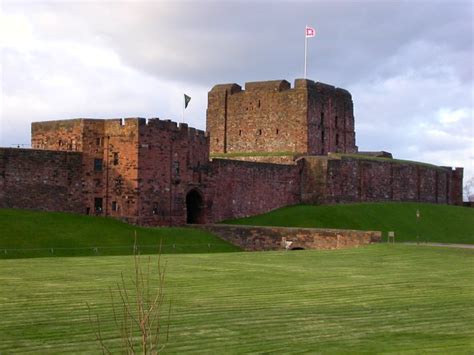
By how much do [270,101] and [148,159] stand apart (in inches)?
901

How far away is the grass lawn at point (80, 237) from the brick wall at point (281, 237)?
880mm

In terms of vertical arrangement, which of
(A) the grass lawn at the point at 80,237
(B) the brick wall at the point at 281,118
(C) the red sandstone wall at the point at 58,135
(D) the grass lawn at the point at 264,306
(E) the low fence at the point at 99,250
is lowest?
(D) the grass lawn at the point at 264,306

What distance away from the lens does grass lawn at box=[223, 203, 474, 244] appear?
168 ft

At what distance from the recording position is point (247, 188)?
52.3 metres

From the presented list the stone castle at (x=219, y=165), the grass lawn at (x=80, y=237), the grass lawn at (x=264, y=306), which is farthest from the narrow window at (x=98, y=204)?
the grass lawn at (x=264, y=306)

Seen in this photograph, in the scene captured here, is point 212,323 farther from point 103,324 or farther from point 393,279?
point 393,279

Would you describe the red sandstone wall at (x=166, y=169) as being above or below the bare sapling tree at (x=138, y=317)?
above

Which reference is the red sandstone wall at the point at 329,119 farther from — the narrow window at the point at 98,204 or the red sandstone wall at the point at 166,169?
the narrow window at the point at 98,204

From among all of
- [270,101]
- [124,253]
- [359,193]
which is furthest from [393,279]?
[270,101]

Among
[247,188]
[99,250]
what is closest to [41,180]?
[99,250]

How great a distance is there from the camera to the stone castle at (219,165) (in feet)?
141

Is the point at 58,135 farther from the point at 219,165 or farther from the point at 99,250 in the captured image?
the point at 99,250

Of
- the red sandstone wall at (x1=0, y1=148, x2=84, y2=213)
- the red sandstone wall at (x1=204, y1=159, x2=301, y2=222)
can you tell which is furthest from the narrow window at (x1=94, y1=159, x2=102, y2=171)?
the red sandstone wall at (x1=204, y1=159, x2=301, y2=222)

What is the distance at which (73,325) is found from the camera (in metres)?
14.2
